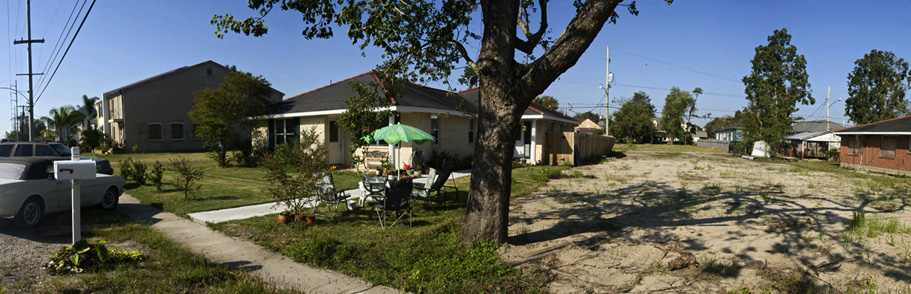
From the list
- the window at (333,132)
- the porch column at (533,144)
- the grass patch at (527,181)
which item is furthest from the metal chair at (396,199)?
the porch column at (533,144)

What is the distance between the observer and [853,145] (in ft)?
77.0

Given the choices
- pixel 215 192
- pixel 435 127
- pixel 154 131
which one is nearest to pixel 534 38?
pixel 215 192

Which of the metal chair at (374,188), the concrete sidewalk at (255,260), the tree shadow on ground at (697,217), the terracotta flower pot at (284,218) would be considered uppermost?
the metal chair at (374,188)

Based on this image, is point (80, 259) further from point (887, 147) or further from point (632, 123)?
point (632, 123)

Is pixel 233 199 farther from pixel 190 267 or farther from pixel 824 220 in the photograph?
pixel 824 220

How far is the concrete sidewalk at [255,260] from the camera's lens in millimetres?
4332

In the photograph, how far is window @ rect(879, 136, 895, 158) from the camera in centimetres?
2061

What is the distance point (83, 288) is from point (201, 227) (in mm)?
2791

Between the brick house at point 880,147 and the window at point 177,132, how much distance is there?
41.2 meters

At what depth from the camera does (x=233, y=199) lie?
937 cm

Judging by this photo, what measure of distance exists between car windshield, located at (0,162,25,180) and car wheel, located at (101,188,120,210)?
4.79 ft

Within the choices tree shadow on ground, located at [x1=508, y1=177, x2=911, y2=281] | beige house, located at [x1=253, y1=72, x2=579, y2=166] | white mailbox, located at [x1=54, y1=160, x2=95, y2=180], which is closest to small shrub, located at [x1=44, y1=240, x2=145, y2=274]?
white mailbox, located at [x1=54, y1=160, x2=95, y2=180]

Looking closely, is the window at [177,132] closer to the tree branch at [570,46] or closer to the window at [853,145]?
the tree branch at [570,46]

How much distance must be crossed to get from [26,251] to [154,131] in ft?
96.0
